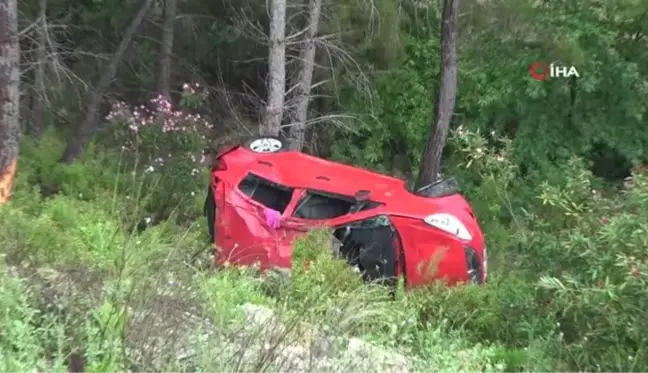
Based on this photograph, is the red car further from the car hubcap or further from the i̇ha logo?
the i̇ha logo

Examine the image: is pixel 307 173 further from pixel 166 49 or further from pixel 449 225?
pixel 166 49

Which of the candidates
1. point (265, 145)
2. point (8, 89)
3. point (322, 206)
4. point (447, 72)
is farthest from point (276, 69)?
point (322, 206)

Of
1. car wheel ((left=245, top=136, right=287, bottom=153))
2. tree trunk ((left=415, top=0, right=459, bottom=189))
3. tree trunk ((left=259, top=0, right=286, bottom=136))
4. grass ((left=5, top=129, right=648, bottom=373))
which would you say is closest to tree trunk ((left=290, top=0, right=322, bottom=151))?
tree trunk ((left=259, top=0, right=286, bottom=136))

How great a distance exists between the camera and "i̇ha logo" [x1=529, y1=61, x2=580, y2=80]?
58.1 ft

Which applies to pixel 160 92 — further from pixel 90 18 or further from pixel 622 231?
pixel 622 231

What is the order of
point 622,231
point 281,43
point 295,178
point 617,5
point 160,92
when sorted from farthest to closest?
point 160,92
point 617,5
point 281,43
point 295,178
point 622,231

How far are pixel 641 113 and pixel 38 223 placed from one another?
1503 cm

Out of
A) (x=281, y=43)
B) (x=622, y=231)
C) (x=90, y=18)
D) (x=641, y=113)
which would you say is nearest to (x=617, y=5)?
(x=641, y=113)

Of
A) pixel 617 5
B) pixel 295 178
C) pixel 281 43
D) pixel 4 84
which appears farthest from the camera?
pixel 617 5

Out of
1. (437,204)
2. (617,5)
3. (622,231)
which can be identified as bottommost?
(437,204)

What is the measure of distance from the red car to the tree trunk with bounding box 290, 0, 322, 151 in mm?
5501

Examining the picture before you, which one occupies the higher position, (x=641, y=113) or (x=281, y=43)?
(x=281, y=43)

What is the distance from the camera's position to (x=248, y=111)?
17.9 metres

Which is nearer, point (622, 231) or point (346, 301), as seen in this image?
point (622, 231)
